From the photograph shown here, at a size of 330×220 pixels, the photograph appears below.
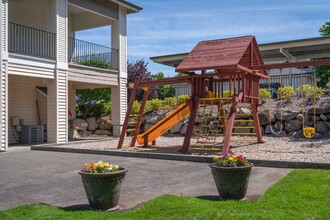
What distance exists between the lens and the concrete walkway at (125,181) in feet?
20.5

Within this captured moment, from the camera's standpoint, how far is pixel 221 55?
1192 cm

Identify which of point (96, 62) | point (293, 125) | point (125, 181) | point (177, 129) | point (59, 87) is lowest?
point (125, 181)

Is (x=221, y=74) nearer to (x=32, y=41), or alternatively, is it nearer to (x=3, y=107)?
(x=3, y=107)

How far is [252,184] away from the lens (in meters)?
7.04

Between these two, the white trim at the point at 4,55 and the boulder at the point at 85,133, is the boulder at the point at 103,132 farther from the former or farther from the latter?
the white trim at the point at 4,55

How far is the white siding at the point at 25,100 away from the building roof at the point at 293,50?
9.93 metres

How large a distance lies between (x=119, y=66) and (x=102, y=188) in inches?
574

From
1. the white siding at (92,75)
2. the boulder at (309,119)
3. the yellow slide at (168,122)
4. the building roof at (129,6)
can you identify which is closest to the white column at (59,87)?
the white siding at (92,75)

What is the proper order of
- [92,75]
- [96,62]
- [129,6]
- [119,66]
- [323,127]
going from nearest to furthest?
[323,127]
[92,75]
[129,6]
[96,62]
[119,66]

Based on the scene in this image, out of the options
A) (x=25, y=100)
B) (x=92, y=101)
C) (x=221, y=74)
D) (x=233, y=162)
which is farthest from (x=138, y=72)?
(x=233, y=162)

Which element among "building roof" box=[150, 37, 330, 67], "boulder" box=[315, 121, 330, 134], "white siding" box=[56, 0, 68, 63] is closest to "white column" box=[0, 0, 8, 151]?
"white siding" box=[56, 0, 68, 63]

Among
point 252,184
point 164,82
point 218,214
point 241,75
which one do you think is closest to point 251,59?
point 241,75

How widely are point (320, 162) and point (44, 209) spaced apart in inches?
236

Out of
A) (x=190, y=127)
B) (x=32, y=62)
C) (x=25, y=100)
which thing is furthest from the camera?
(x=25, y=100)
